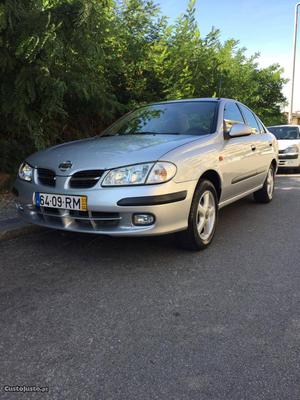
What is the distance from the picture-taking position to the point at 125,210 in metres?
3.29

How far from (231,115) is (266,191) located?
1885mm

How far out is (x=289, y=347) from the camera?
7.64 ft

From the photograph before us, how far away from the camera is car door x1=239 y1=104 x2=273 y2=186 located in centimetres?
551

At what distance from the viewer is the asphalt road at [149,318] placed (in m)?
2.03

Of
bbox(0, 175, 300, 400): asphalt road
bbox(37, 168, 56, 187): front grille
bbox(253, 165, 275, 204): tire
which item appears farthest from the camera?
bbox(253, 165, 275, 204): tire

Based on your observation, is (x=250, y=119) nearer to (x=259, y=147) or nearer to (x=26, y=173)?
(x=259, y=147)

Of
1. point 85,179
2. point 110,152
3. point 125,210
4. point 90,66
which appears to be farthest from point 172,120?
point 90,66

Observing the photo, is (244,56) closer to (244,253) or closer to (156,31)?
(156,31)

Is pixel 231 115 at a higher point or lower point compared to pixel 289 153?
higher

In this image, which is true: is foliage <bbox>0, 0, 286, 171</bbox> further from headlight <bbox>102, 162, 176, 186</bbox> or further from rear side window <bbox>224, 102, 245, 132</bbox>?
headlight <bbox>102, 162, 176, 186</bbox>

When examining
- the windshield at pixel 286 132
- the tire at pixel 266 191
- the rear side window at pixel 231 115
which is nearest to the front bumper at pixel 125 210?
the rear side window at pixel 231 115

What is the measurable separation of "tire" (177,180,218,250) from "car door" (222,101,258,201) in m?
0.39

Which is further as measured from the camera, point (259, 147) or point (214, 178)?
point (259, 147)

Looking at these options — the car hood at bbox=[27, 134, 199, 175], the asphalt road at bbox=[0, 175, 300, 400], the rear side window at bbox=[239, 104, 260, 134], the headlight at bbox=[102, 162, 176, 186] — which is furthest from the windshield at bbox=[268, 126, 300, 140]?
the headlight at bbox=[102, 162, 176, 186]
